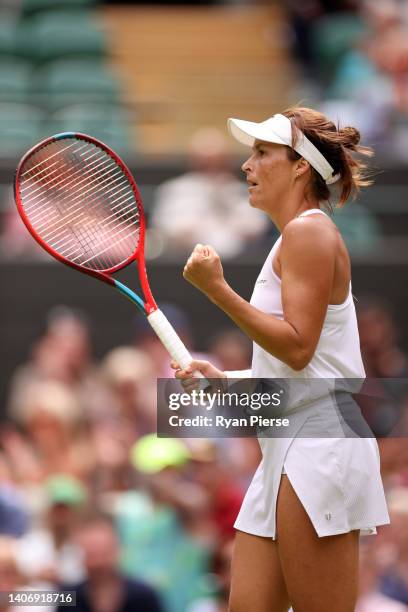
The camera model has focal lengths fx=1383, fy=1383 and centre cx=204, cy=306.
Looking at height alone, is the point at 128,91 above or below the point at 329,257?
above

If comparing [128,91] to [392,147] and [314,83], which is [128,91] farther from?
[392,147]

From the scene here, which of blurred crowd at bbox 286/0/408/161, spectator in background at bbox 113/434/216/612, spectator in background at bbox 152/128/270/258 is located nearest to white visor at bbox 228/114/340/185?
spectator in background at bbox 113/434/216/612

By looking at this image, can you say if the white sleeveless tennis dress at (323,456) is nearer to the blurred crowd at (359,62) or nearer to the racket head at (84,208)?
the racket head at (84,208)

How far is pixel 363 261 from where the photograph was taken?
783 centimetres

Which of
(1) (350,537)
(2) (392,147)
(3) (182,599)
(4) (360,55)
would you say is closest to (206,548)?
(3) (182,599)

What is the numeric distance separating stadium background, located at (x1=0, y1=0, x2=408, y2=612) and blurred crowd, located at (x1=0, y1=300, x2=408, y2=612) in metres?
0.01

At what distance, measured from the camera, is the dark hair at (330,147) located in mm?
3242

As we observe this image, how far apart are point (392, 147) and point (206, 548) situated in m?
4.17

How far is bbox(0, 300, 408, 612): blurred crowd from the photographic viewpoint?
484cm

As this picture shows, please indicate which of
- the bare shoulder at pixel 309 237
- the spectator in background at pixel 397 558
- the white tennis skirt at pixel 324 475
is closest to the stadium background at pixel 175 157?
the spectator in background at pixel 397 558

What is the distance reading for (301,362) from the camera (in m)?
3.05

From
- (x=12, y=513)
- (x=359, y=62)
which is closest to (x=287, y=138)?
(x=12, y=513)

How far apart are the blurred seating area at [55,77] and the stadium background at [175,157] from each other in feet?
0.06

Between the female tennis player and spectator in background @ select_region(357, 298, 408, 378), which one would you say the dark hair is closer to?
the female tennis player
